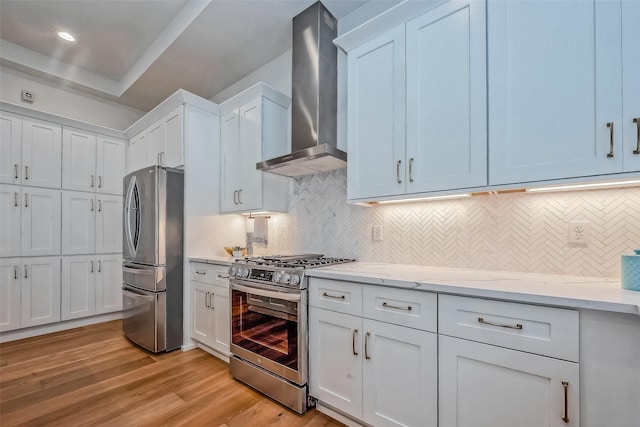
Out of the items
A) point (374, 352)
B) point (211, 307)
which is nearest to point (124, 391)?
point (211, 307)

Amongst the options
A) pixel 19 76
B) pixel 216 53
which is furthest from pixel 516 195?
pixel 19 76

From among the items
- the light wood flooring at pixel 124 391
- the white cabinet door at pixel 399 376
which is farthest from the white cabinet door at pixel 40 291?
the white cabinet door at pixel 399 376

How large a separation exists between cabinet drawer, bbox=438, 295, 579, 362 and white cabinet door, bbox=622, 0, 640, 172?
68cm

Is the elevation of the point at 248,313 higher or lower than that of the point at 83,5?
lower

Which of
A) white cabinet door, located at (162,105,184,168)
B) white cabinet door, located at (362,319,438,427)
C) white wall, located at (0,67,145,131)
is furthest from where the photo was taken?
white wall, located at (0,67,145,131)

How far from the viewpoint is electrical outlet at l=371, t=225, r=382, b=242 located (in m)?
2.26

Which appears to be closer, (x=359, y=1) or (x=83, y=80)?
(x=359, y=1)

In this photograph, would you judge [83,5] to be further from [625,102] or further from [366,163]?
[625,102]

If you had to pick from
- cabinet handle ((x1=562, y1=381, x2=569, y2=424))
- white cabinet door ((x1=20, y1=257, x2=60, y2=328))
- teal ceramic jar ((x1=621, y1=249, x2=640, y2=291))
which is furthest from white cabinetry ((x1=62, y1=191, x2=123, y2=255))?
teal ceramic jar ((x1=621, y1=249, x2=640, y2=291))

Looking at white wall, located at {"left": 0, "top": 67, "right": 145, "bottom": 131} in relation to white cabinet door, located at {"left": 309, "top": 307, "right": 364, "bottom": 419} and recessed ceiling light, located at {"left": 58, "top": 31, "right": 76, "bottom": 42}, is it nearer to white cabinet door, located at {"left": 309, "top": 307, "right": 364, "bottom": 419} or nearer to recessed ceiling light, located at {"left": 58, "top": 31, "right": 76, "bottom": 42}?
recessed ceiling light, located at {"left": 58, "top": 31, "right": 76, "bottom": 42}

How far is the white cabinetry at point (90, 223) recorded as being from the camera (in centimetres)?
346

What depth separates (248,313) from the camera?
2.20m

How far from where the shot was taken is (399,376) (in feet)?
4.84

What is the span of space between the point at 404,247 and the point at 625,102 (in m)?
1.33
